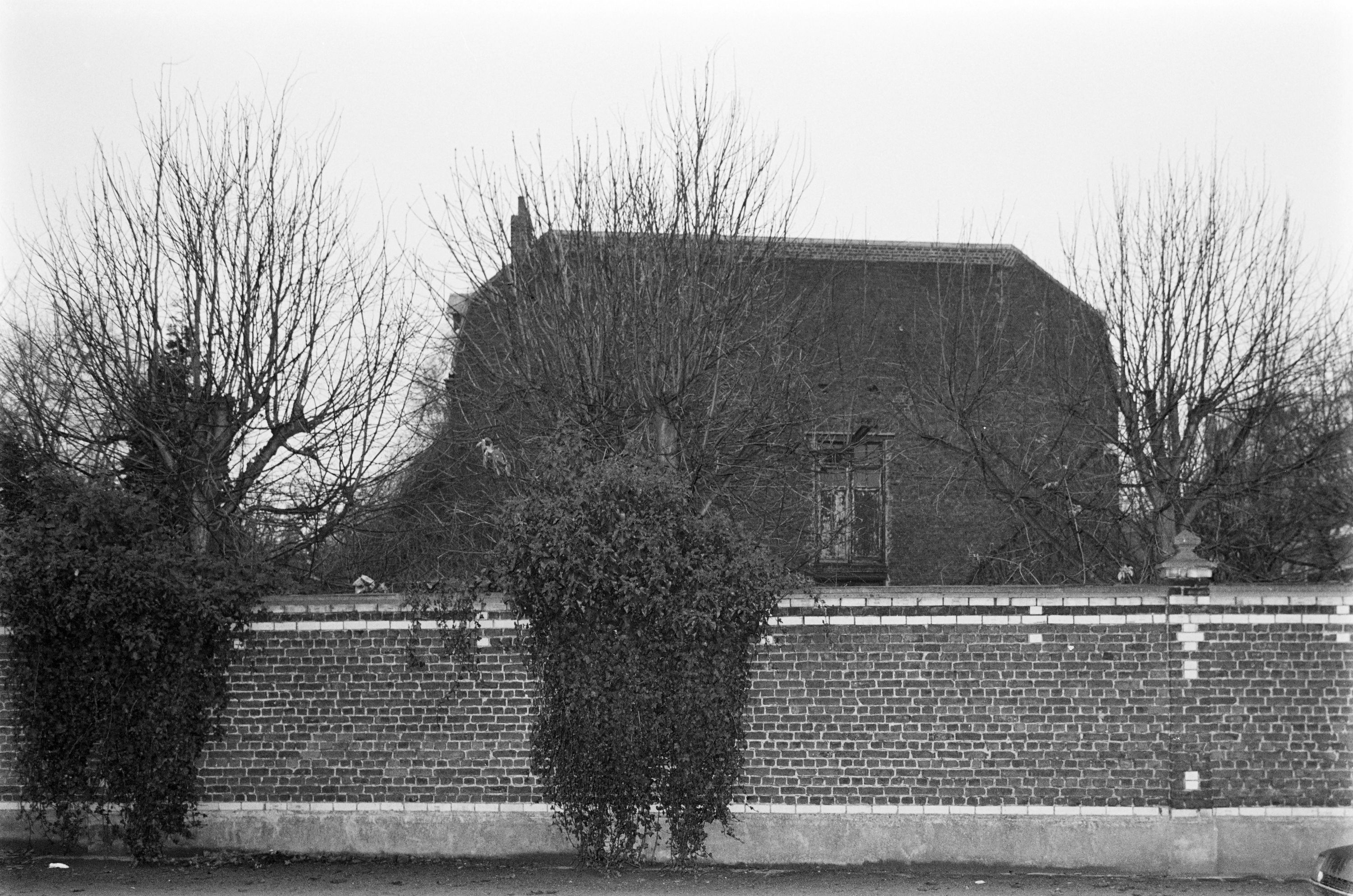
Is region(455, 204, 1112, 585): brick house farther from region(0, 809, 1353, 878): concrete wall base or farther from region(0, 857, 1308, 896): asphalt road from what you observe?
region(0, 857, 1308, 896): asphalt road

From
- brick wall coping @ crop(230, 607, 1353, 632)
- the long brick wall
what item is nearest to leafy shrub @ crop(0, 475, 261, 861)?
the long brick wall

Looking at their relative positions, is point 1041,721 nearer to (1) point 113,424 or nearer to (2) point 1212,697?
(2) point 1212,697

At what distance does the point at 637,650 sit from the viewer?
10.8m

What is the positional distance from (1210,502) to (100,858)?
577 inches

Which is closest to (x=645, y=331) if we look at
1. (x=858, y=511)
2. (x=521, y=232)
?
(x=521, y=232)

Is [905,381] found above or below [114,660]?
above

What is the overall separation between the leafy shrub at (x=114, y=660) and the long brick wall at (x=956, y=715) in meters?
0.47

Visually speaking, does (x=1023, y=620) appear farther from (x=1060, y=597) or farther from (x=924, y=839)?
(x=924, y=839)

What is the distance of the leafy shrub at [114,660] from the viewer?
1102cm

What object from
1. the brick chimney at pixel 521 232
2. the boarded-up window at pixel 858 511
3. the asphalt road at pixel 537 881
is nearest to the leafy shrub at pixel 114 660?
the asphalt road at pixel 537 881

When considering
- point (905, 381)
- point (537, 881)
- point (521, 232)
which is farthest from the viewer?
point (905, 381)

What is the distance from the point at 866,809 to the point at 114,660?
690 cm

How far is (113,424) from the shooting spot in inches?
539

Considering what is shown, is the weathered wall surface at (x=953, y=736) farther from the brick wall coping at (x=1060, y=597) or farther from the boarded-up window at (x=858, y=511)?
the boarded-up window at (x=858, y=511)
